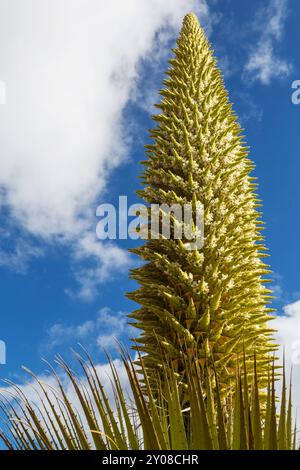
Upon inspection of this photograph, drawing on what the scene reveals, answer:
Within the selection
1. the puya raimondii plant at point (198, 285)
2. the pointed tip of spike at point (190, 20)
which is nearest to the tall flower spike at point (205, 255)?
the puya raimondii plant at point (198, 285)

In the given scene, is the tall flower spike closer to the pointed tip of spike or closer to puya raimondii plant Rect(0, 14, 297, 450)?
puya raimondii plant Rect(0, 14, 297, 450)

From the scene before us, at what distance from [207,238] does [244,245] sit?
541 millimetres

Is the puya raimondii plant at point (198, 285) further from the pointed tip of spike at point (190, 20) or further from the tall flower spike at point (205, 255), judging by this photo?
the pointed tip of spike at point (190, 20)

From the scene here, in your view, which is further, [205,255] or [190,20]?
[190,20]

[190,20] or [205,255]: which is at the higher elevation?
[190,20]

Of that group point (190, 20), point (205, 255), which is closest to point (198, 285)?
point (205, 255)

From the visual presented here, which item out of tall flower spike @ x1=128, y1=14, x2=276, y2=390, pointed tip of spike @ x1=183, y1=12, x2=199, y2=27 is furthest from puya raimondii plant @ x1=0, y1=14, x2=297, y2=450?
pointed tip of spike @ x1=183, y1=12, x2=199, y2=27

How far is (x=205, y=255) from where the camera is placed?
6.50 meters

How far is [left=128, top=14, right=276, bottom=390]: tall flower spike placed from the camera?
235 inches

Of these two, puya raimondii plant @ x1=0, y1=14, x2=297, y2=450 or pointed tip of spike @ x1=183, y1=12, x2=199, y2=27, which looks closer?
puya raimondii plant @ x1=0, y1=14, x2=297, y2=450

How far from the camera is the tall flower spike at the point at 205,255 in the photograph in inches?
235

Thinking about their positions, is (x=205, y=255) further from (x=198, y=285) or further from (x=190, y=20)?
(x=190, y=20)

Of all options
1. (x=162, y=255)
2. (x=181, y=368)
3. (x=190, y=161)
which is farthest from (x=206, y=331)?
(x=190, y=161)

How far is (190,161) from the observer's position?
7109mm
